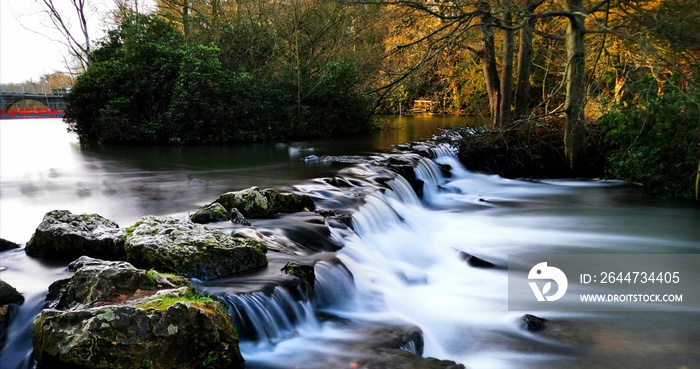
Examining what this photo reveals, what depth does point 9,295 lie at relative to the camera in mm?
4523

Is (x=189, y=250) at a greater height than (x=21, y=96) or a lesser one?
lesser

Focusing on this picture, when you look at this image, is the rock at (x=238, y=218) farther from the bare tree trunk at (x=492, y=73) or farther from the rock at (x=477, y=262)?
the bare tree trunk at (x=492, y=73)

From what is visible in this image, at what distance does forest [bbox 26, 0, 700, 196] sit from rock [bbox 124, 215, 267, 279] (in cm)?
865

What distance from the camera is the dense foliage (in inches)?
772

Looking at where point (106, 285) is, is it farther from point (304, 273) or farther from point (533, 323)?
point (533, 323)

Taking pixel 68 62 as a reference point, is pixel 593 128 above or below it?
below

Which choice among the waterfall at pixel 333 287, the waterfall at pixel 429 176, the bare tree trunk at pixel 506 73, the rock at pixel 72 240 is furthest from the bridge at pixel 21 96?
the waterfall at pixel 333 287

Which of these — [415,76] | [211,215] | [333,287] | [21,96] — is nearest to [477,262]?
[333,287]

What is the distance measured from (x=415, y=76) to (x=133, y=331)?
14907 millimetres

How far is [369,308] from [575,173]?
1066 cm

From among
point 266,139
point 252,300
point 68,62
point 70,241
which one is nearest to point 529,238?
point 252,300

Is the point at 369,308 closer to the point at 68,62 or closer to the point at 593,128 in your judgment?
the point at 593,128

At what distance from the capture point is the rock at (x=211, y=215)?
721 centimetres

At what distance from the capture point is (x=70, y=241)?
584cm
